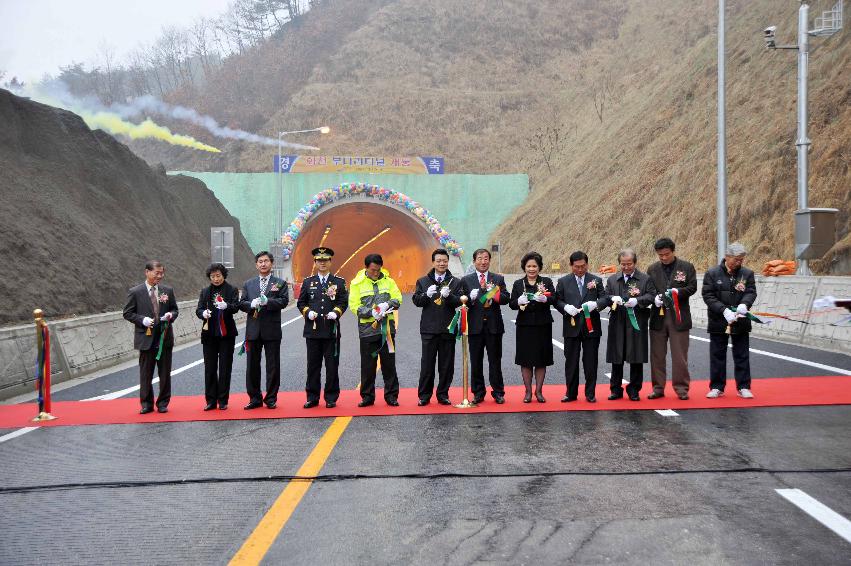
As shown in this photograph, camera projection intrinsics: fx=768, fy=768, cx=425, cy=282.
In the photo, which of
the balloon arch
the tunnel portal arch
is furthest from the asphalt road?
the balloon arch

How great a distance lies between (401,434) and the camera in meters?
7.40

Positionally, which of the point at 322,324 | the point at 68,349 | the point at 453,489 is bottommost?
the point at 453,489

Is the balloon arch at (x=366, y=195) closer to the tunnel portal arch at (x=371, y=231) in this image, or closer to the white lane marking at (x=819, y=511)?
the tunnel portal arch at (x=371, y=231)

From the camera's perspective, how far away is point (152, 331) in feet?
30.2

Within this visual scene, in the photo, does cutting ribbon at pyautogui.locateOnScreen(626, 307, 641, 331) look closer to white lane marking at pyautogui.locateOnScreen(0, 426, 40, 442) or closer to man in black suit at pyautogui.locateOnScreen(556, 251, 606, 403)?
man in black suit at pyautogui.locateOnScreen(556, 251, 606, 403)

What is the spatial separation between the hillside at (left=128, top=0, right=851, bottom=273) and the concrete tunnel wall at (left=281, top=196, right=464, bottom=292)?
6812mm

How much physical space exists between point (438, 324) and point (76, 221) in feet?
74.9

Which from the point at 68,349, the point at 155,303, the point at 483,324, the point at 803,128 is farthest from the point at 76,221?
the point at 803,128

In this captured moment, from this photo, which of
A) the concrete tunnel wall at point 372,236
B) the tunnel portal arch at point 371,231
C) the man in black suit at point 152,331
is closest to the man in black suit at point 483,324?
the man in black suit at point 152,331

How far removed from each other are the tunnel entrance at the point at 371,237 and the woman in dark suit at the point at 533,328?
104ft

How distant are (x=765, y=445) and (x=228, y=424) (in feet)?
17.2

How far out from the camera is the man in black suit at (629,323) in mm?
9094

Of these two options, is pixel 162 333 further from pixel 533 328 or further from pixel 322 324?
pixel 533 328

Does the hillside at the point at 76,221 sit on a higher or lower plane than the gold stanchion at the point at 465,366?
higher
